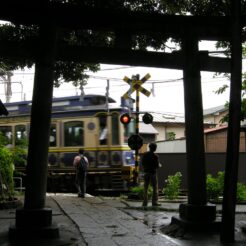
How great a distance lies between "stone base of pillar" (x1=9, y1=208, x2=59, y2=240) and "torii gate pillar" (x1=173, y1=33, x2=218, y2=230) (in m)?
2.45

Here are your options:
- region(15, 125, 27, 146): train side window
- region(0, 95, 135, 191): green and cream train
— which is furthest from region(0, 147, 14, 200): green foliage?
region(15, 125, 27, 146): train side window

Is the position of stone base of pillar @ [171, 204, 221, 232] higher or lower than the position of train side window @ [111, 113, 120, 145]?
lower

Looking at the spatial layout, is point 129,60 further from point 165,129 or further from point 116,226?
point 165,129

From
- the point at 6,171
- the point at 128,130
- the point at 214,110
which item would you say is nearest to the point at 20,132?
the point at 128,130

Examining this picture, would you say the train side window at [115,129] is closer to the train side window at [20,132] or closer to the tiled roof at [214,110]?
the train side window at [20,132]

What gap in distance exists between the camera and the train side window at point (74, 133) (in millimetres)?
18562

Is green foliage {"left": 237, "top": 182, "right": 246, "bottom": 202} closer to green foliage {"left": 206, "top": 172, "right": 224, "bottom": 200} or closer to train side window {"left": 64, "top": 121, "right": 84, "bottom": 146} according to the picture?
green foliage {"left": 206, "top": 172, "right": 224, "bottom": 200}

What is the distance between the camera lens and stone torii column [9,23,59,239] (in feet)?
23.9

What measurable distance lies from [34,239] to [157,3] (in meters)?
5.45

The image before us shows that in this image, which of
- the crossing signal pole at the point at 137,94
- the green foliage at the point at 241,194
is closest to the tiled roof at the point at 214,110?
the crossing signal pole at the point at 137,94

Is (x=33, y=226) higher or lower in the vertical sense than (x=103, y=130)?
lower

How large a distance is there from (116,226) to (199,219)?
1670 millimetres

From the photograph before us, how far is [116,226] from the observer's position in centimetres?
859

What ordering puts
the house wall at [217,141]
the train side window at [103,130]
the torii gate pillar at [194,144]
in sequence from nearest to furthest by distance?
the torii gate pillar at [194,144]
the train side window at [103,130]
the house wall at [217,141]
